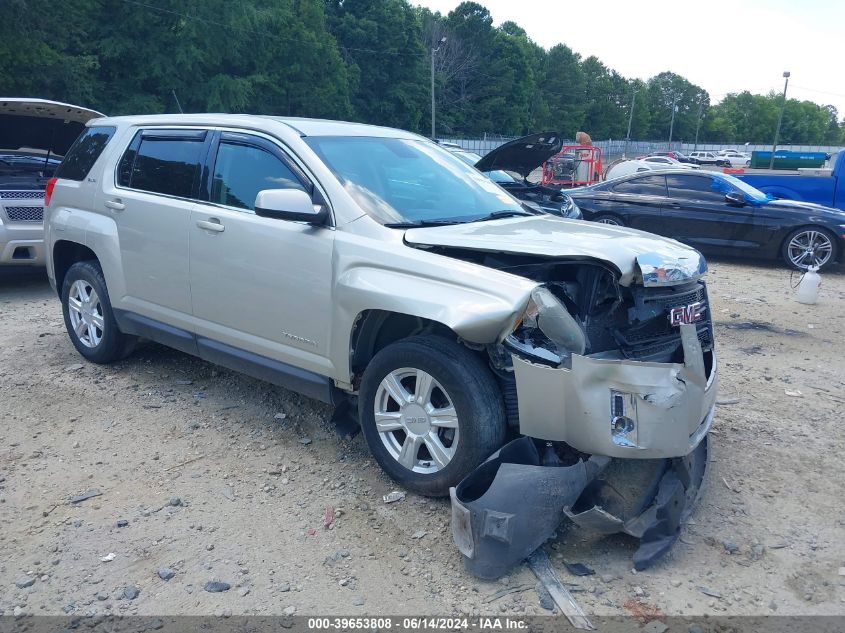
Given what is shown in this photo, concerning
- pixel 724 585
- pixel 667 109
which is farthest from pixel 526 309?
pixel 667 109

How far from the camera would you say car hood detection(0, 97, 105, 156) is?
23.3 ft

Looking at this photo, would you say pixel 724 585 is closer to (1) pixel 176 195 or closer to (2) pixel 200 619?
(2) pixel 200 619

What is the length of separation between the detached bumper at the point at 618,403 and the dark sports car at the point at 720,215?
832 cm

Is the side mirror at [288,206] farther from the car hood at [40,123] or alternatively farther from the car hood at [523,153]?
the car hood at [523,153]

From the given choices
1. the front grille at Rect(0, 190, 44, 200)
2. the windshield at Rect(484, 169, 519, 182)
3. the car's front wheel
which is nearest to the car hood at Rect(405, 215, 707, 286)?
the car's front wheel

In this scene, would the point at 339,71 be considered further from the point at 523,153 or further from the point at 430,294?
the point at 430,294

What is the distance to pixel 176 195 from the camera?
15.1 feet

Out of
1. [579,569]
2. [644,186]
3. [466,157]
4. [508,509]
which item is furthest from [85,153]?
[644,186]

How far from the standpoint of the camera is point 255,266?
402cm

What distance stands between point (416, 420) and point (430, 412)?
0.11 meters

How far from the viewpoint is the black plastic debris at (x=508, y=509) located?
296 centimetres

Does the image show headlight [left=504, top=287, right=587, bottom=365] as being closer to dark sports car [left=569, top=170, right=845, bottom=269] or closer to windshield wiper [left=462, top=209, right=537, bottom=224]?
windshield wiper [left=462, top=209, right=537, bottom=224]

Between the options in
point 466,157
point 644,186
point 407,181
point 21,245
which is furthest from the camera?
point 644,186

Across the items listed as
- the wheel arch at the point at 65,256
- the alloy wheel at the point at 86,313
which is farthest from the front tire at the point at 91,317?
the wheel arch at the point at 65,256
